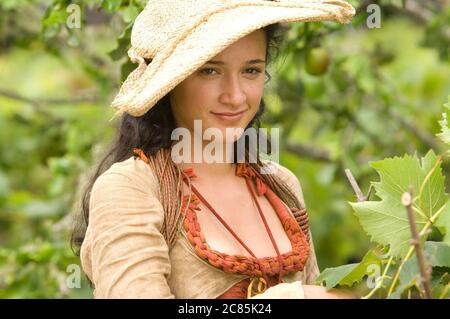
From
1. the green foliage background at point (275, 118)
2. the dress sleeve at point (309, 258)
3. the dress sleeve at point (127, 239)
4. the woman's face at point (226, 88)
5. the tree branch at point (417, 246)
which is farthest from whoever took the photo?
the green foliage background at point (275, 118)

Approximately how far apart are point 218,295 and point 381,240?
29cm

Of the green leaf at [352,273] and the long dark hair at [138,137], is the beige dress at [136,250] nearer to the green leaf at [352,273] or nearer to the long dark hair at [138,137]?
the long dark hair at [138,137]

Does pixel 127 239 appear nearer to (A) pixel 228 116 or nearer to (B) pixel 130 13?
(A) pixel 228 116

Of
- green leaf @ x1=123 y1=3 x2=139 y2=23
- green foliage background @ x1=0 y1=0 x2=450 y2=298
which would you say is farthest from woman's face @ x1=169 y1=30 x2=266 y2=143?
green leaf @ x1=123 y1=3 x2=139 y2=23

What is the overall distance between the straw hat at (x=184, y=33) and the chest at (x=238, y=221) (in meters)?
0.21

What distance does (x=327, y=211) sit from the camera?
4410 mm

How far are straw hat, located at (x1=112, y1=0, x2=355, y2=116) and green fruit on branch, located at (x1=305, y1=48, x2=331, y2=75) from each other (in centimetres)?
111

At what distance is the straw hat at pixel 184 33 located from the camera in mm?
1575

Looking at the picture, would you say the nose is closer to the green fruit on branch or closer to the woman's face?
the woman's face

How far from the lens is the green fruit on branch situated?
284cm

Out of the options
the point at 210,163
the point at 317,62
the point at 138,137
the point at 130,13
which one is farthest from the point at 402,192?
the point at 317,62

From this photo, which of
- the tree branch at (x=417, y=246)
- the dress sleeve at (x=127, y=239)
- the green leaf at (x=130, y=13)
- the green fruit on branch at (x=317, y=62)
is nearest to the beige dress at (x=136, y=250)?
the dress sleeve at (x=127, y=239)

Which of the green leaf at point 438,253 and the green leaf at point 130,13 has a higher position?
the green leaf at point 130,13
